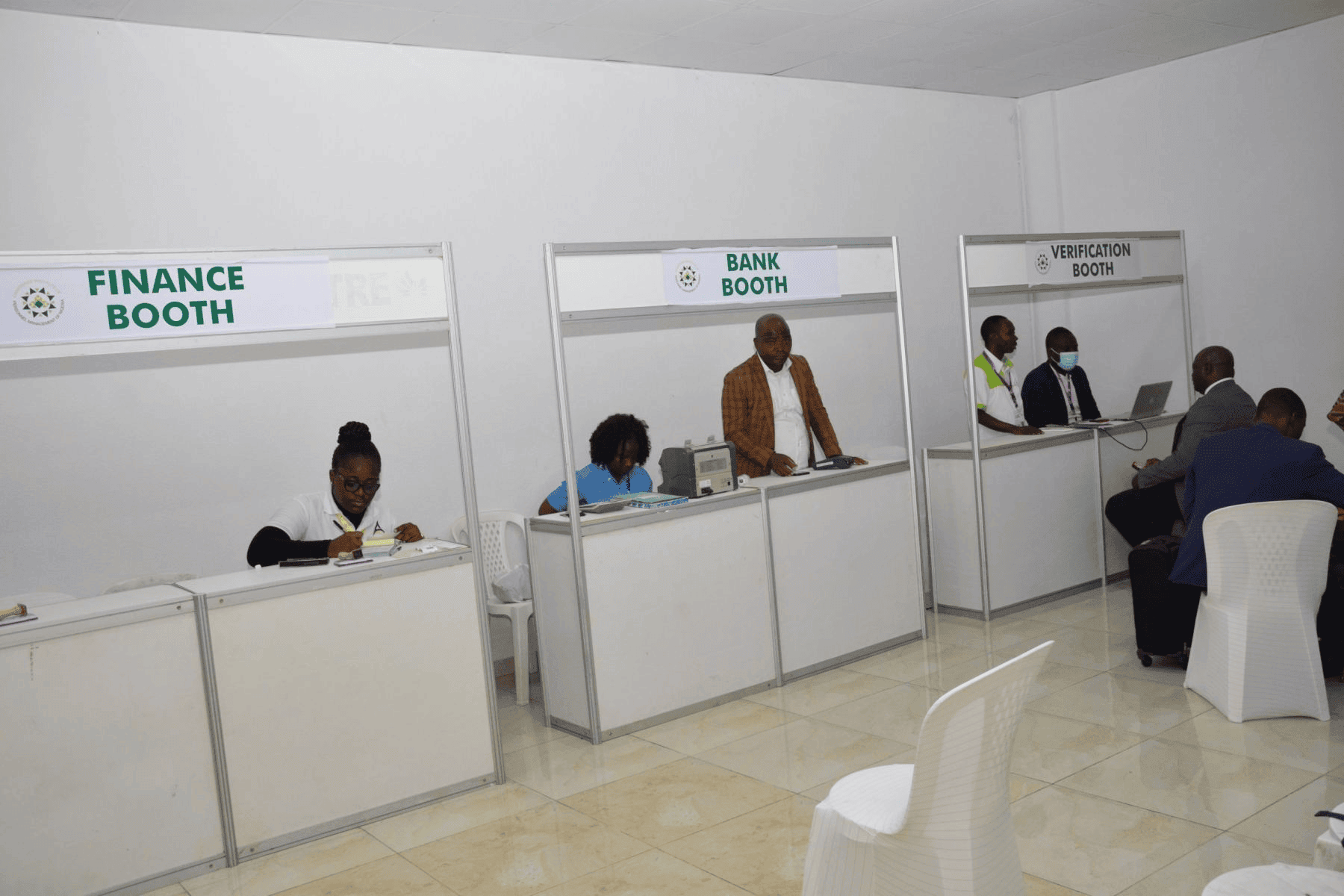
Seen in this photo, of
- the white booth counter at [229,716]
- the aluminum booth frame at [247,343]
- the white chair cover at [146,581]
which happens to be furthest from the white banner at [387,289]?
the white chair cover at [146,581]

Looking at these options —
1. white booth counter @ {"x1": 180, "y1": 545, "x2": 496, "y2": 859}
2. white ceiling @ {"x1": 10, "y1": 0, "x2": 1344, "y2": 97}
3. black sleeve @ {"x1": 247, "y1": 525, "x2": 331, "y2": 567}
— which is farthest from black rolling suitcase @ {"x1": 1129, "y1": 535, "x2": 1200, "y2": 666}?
black sleeve @ {"x1": 247, "y1": 525, "x2": 331, "y2": 567}

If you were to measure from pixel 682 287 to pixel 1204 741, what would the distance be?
2.79m

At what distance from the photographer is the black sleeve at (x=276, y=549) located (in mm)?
3959

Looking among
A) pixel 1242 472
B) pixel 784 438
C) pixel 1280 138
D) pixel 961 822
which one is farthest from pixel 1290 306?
pixel 961 822

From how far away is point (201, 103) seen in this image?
4.62 m

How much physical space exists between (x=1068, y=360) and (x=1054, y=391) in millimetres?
223

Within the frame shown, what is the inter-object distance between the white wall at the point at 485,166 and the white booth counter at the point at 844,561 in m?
1.28

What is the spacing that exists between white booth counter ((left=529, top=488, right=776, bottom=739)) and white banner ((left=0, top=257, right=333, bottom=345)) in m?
1.48

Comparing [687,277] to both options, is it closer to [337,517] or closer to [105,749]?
[337,517]

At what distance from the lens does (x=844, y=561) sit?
536cm

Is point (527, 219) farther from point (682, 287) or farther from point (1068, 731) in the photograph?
point (1068, 731)

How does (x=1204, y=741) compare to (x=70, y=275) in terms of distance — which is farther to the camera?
(x=1204, y=741)

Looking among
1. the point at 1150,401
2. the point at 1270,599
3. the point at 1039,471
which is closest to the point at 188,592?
the point at 1270,599

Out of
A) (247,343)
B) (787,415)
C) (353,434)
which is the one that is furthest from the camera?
(787,415)
